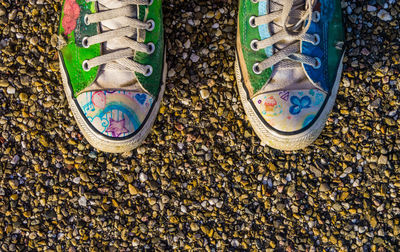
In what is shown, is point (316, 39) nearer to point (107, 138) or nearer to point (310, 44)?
point (310, 44)

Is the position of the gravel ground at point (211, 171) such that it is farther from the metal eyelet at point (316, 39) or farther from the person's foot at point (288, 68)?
the metal eyelet at point (316, 39)

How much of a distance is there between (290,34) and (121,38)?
878 millimetres

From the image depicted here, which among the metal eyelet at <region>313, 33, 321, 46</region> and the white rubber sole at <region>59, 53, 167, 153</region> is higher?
the metal eyelet at <region>313, 33, 321, 46</region>

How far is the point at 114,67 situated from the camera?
201 cm

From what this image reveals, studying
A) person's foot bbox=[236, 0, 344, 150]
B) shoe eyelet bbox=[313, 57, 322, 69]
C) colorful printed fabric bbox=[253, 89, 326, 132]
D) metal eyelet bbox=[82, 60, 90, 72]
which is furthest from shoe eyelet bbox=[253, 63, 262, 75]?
metal eyelet bbox=[82, 60, 90, 72]

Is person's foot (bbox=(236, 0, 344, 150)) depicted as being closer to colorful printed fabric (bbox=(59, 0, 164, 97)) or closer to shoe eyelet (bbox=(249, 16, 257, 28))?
shoe eyelet (bbox=(249, 16, 257, 28))

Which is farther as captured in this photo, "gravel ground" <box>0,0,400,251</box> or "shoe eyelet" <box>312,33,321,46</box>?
"gravel ground" <box>0,0,400,251</box>

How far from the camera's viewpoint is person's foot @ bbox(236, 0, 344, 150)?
1.98 meters

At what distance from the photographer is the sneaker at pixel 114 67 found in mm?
1995

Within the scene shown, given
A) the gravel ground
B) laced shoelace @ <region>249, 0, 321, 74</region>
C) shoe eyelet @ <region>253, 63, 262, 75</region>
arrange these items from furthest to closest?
the gravel ground
shoe eyelet @ <region>253, 63, 262, 75</region>
laced shoelace @ <region>249, 0, 321, 74</region>

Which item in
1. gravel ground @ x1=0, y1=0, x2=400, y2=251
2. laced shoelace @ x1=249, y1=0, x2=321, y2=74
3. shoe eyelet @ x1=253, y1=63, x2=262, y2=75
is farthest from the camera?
gravel ground @ x1=0, y1=0, x2=400, y2=251

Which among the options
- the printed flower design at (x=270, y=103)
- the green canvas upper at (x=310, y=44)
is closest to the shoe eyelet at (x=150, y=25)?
the green canvas upper at (x=310, y=44)

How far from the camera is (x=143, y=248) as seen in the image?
7.88ft

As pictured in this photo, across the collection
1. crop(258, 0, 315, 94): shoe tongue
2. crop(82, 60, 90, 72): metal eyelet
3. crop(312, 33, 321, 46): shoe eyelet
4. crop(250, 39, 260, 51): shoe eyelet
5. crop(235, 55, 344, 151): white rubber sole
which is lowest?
crop(235, 55, 344, 151): white rubber sole
